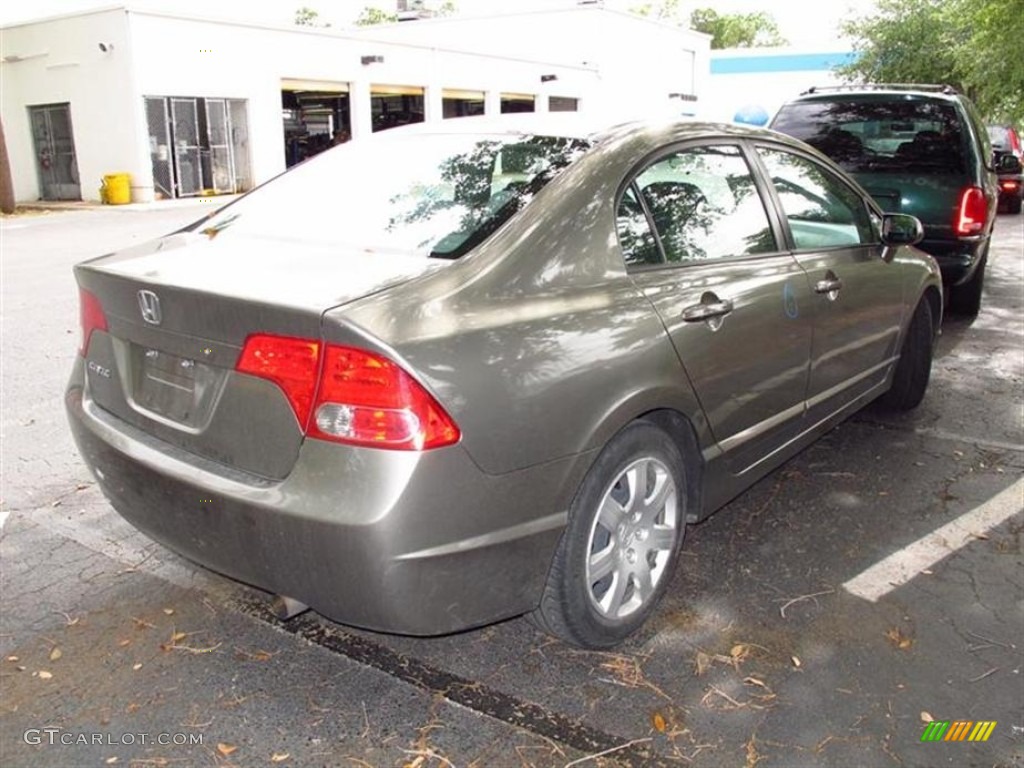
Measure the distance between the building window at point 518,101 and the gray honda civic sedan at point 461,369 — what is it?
33986 millimetres

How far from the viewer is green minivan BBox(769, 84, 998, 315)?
23.2ft

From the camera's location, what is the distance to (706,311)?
10.4ft

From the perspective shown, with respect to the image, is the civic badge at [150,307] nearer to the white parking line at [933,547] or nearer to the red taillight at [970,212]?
the white parking line at [933,547]

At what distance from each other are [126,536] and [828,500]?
3110mm

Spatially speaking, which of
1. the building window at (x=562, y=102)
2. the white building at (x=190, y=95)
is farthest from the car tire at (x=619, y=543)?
the building window at (x=562, y=102)

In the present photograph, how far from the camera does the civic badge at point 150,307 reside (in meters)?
2.72

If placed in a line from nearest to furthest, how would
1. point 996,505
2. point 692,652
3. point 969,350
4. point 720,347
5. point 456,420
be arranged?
point 456,420
point 692,652
point 720,347
point 996,505
point 969,350

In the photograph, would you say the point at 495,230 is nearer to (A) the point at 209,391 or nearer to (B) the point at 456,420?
(B) the point at 456,420

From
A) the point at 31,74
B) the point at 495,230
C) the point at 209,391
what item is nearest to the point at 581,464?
the point at 495,230

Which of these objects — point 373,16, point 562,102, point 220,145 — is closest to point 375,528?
point 220,145

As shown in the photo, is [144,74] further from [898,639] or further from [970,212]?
[898,639]

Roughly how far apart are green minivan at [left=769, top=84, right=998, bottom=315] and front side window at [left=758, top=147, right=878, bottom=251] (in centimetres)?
292

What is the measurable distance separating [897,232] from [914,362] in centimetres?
99

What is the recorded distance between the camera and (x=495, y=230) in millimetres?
2783
